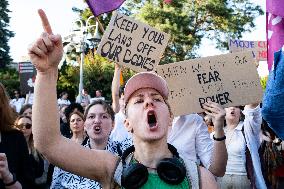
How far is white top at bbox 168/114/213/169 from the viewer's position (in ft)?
14.1

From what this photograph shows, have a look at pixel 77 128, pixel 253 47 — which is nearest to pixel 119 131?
pixel 77 128

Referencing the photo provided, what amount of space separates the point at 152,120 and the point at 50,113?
472 mm

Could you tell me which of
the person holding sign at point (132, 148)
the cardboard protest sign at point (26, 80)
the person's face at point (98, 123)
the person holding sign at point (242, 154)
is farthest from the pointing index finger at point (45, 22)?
the cardboard protest sign at point (26, 80)

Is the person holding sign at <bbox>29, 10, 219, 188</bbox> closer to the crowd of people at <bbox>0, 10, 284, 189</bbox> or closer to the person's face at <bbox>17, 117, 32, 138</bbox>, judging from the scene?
the crowd of people at <bbox>0, 10, 284, 189</bbox>

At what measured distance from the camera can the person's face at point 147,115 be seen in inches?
90.9

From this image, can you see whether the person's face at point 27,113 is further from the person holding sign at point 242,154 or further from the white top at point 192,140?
the white top at point 192,140

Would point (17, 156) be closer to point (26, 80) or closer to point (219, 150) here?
point (219, 150)

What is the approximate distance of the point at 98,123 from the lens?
4504 mm

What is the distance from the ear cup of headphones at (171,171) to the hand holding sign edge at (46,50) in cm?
62

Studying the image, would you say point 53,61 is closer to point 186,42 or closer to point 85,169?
point 85,169

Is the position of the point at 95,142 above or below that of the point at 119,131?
above

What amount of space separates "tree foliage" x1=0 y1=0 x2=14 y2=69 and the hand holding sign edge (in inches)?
1509

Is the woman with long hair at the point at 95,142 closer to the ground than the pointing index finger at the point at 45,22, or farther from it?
closer to the ground

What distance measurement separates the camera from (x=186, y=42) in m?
33.8
